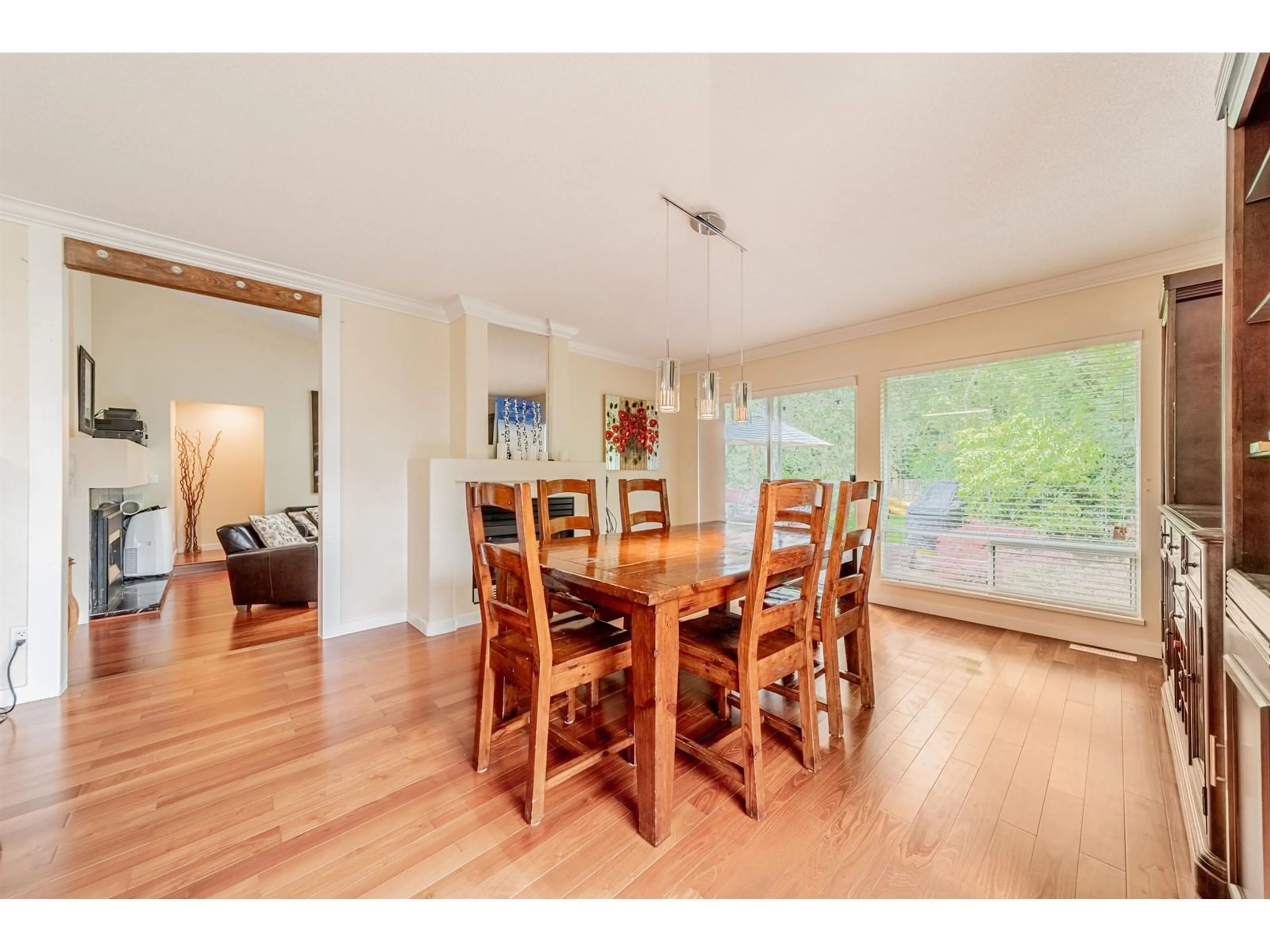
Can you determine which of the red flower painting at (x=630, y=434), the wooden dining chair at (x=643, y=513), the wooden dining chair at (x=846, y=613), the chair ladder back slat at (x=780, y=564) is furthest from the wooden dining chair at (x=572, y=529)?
the red flower painting at (x=630, y=434)

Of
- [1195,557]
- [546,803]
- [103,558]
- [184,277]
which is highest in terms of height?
[184,277]

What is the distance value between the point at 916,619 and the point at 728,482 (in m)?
2.18

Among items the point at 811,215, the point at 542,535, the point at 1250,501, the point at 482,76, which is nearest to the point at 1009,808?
the point at 1250,501

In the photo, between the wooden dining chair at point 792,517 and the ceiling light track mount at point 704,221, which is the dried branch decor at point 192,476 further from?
the wooden dining chair at point 792,517

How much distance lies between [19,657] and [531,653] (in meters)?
2.73

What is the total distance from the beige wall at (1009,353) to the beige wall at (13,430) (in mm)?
4930

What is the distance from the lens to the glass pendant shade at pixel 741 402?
2.59m

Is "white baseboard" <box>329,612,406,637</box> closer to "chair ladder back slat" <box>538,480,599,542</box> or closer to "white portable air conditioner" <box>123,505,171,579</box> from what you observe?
"chair ladder back slat" <box>538,480,599,542</box>

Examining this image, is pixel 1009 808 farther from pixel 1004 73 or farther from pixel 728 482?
pixel 728 482

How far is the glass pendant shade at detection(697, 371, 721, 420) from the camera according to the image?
2344mm

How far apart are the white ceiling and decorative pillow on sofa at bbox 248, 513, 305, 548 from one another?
2.70 meters

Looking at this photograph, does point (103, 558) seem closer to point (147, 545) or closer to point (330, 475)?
point (147, 545)

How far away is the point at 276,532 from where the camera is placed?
454 centimetres

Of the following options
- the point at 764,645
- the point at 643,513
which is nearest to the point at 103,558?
the point at 643,513
